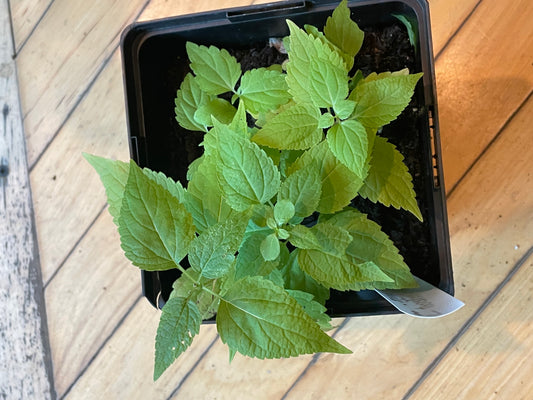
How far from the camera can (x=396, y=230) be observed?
2.26ft

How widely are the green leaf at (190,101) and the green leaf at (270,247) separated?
224 mm

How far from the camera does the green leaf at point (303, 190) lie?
0.49m

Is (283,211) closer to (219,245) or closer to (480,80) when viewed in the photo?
(219,245)

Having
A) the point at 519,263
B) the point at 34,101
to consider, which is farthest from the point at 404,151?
the point at 34,101

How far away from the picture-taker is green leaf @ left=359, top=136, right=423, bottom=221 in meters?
0.56

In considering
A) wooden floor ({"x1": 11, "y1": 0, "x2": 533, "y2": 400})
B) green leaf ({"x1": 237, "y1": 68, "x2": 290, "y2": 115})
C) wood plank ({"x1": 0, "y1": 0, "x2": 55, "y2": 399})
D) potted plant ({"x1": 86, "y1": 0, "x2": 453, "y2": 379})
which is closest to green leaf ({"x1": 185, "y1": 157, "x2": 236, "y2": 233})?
potted plant ({"x1": 86, "y1": 0, "x2": 453, "y2": 379})

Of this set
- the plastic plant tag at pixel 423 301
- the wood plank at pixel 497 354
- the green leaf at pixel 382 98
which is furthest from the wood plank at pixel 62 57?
the wood plank at pixel 497 354

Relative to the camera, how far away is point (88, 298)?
910mm

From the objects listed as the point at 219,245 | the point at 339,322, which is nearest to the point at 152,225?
the point at 219,245

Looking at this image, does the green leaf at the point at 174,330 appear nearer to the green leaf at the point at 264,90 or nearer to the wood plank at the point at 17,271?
the green leaf at the point at 264,90

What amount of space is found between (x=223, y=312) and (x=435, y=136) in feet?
1.18

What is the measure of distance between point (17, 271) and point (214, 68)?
59 centimetres

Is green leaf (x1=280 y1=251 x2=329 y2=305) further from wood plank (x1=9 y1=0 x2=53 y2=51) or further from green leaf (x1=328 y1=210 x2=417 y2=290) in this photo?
wood plank (x1=9 y1=0 x2=53 y2=51)

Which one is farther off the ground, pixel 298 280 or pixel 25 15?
pixel 25 15
